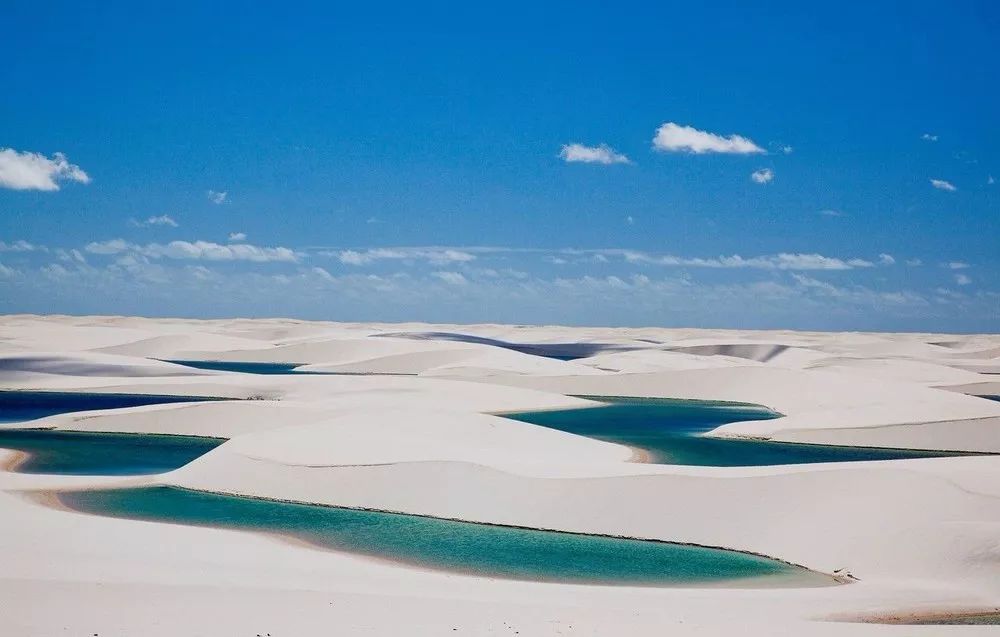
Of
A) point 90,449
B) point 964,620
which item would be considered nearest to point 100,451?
point 90,449

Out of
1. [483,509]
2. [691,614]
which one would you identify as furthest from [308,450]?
[691,614]

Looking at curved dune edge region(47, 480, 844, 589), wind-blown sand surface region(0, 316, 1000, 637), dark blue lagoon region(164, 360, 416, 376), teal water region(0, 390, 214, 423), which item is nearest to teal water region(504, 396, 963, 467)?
wind-blown sand surface region(0, 316, 1000, 637)

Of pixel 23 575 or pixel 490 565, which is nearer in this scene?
pixel 23 575

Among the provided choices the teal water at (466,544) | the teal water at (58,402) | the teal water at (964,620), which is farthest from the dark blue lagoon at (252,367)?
the teal water at (964,620)

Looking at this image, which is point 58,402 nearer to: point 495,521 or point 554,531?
point 495,521

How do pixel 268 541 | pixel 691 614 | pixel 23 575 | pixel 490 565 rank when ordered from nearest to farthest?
pixel 691 614 < pixel 23 575 < pixel 490 565 < pixel 268 541

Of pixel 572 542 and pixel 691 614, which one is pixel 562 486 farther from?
pixel 691 614

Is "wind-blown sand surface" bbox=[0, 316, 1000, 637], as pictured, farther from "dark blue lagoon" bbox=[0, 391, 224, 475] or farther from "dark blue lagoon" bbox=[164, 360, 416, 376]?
"dark blue lagoon" bbox=[164, 360, 416, 376]
